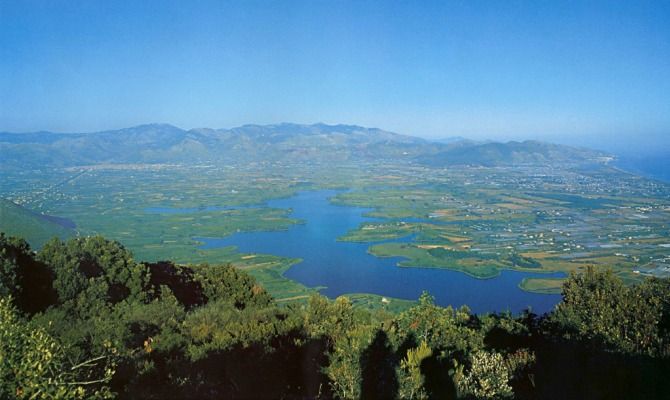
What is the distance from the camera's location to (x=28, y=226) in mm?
50500

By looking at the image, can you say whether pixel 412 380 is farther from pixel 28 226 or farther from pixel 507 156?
pixel 507 156

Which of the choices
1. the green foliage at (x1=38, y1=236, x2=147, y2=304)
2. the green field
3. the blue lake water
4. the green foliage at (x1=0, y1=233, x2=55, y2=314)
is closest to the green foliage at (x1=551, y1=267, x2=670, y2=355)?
the blue lake water

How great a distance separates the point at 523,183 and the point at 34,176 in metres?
124

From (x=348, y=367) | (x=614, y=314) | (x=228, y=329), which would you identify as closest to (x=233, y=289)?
Answer: (x=228, y=329)

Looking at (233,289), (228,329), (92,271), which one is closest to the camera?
(228,329)

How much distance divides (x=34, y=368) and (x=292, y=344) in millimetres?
8673

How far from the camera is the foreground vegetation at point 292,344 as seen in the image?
9297 mm

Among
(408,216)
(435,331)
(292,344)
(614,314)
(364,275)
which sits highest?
(614,314)

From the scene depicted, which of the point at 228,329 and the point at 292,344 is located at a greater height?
the point at 228,329

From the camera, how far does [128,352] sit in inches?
477

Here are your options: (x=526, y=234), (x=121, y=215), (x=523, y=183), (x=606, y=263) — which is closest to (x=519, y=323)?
(x=606, y=263)

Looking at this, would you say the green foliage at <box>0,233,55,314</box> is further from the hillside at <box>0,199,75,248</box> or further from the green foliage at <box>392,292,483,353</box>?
the hillside at <box>0,199,75,248</box>

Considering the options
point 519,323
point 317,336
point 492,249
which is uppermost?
point 317,336

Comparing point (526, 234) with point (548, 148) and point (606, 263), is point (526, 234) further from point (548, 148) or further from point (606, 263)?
point (548, 148)
